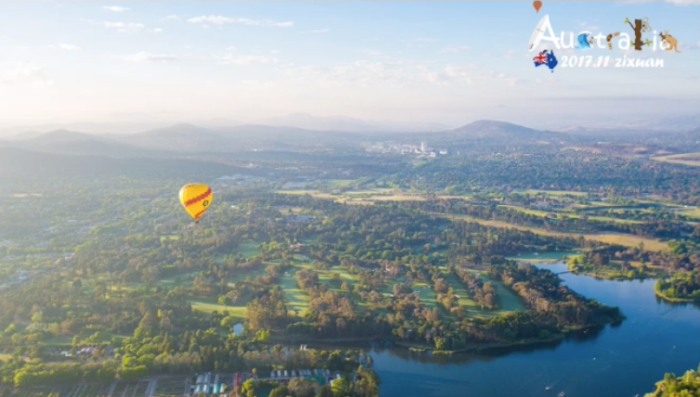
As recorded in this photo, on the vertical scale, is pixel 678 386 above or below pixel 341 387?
above

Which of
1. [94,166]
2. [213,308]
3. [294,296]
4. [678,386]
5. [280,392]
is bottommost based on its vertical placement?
[280,392]

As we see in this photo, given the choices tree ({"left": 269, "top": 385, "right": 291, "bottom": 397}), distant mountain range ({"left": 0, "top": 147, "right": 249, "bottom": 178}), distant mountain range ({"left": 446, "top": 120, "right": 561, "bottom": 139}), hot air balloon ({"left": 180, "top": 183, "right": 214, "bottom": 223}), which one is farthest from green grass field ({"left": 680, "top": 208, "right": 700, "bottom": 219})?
distant mountain range ({"left": 446, "top": 120, "right": 561, "bottom": 139})

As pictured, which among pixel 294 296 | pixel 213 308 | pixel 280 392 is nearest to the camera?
pixel 280 392

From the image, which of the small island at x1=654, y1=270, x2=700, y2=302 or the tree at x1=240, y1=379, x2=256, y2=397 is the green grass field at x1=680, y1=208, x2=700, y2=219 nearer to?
the small island at x1=654, y1=270, x2=700, y2=302

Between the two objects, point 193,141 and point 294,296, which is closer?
point 294,296

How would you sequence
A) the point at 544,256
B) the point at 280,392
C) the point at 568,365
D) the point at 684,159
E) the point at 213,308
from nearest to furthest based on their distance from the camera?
the point at 280,392
the point at 568,365
the point at 213,308
the point at 544,256
the point at 684,159

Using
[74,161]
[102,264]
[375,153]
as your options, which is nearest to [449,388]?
[102,264]

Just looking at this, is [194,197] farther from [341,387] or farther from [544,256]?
[544,256]

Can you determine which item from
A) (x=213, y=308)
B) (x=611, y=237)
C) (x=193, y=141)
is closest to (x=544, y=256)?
(x=611, y=237)
